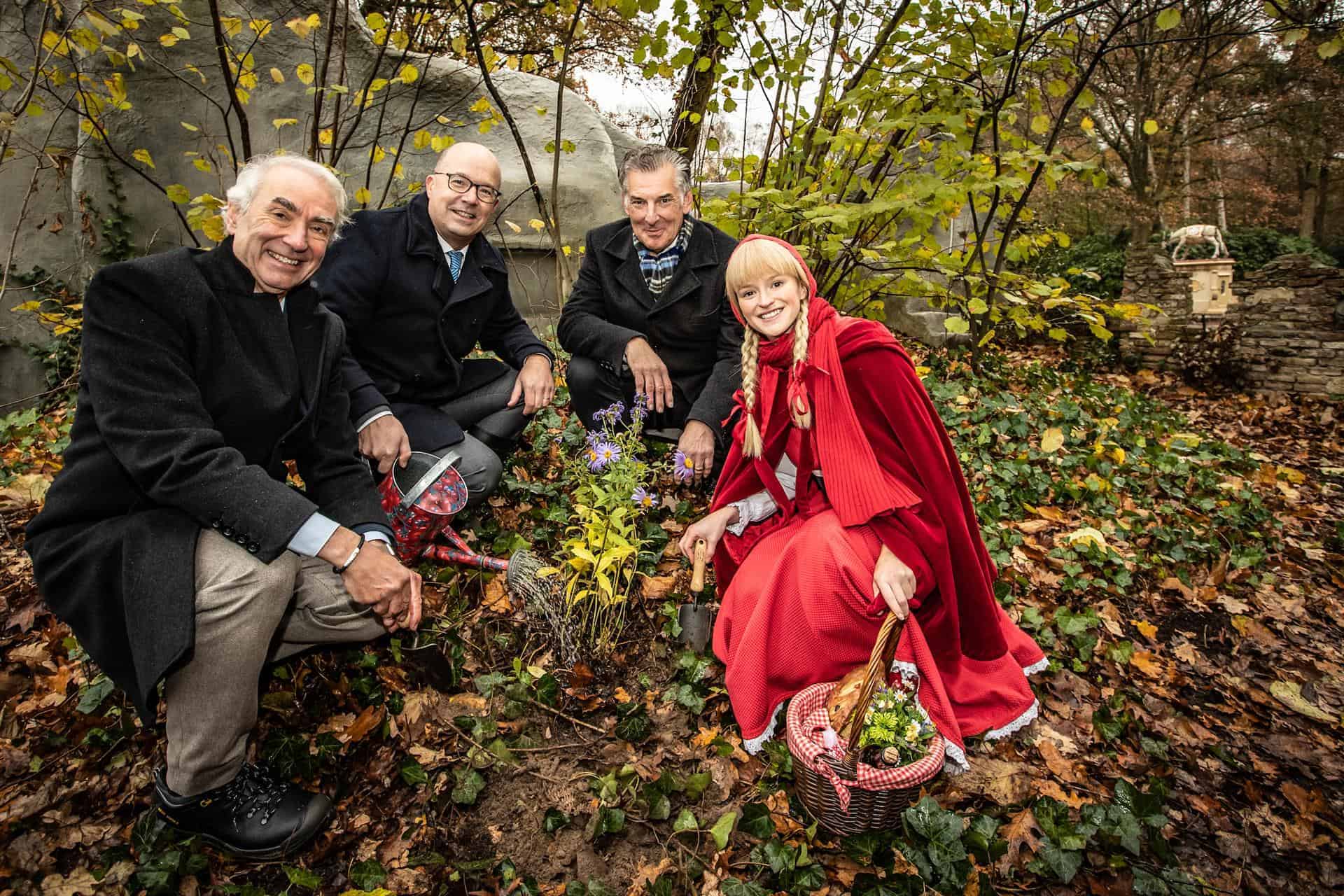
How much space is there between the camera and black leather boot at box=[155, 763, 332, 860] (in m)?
1.81

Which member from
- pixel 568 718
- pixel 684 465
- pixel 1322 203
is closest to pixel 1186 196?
pixel 1322 203

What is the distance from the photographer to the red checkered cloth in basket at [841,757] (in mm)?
1735

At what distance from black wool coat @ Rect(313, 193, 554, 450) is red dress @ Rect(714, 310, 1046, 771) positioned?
1608mm

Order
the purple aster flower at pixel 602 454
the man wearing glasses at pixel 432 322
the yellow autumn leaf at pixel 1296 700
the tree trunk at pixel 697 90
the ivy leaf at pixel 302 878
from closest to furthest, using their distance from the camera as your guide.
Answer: the ivy leaf at pixel 302 878, the purple aster flower at pixel 602 454, the yellow autumn leaf at pixel 1296 700, the man wearing glasses at pixel 432 322, the tree trunk at pixel 697 90

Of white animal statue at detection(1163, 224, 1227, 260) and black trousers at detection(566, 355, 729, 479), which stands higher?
white animal statue at detection(1163, 224, 1227, 260)

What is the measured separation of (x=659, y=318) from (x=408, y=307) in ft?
4.03

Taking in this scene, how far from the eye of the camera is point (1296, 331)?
25.6ft

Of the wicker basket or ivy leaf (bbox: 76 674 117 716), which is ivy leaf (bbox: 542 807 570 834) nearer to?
the wicker basket

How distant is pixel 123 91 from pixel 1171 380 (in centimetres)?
1079

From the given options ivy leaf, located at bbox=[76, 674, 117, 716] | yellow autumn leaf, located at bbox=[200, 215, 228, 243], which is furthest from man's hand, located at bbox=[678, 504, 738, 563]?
yellow autumn leaf, located at bbox=[200, 215, 228, 243]

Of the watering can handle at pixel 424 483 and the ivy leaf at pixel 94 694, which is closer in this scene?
the ivy leaf at pixel 94 694

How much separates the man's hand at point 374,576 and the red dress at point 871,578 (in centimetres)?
107

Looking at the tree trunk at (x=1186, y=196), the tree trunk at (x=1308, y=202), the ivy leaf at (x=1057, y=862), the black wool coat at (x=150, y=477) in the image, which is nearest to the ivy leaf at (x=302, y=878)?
the black wool coat at (x=150, y=477)

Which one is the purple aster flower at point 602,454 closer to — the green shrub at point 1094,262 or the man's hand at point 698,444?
the man's hand at point 698,444
